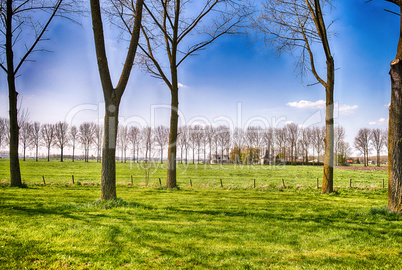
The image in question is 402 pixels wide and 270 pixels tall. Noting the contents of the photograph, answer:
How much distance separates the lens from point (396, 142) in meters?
7.76

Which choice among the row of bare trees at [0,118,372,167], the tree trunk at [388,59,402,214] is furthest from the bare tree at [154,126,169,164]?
the tree trunk at [388,59,402,214]

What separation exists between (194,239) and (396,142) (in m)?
7.60

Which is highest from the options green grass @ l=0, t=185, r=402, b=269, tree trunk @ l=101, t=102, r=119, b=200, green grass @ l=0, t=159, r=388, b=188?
tree trunk @ l=101, t=102, r=119, b=200

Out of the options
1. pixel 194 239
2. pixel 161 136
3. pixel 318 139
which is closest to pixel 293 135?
pixel 318 139

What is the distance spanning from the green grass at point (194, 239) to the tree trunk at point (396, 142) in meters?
0.59

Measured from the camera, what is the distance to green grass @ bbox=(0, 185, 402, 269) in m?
4.12

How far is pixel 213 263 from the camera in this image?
4.10 m

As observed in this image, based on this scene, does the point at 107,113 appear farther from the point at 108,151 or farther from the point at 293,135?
the point at 293,135

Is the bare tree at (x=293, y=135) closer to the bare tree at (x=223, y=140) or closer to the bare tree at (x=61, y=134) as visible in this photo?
the bare tree at (x=223, y=140)

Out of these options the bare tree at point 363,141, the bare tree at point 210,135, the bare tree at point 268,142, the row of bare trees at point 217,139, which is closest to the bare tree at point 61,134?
the row of bare trees at point 217,139

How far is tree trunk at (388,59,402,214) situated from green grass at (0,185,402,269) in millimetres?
591

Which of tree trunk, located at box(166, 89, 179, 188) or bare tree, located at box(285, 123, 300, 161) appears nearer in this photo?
tree trunk, located at box(166, 89, 179, 188)

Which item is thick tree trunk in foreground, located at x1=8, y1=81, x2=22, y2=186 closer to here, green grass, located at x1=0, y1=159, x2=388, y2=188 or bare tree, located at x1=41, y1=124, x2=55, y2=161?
green grass, located at x1=0, y1=159, x2=388, y2=188

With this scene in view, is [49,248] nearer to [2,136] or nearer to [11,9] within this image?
[11,9]
